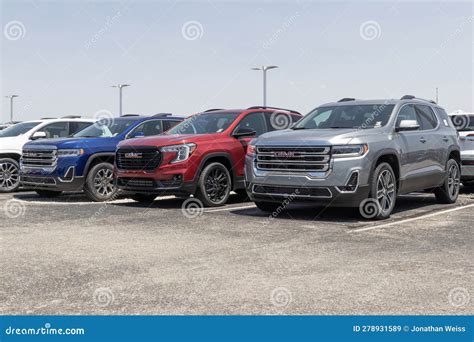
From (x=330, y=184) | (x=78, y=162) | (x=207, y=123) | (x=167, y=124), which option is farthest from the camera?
(x=167, y=124)

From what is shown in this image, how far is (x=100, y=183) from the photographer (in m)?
12.3

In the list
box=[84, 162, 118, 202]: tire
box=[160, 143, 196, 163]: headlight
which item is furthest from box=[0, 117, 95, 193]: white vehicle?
box=[160, 143, 196, 163]: headlight

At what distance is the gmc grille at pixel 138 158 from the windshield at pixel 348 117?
7.84 ft

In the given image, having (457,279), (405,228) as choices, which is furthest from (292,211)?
(457,279)

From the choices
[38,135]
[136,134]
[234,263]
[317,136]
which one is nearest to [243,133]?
[317,136]

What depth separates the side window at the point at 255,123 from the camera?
11.8 meters

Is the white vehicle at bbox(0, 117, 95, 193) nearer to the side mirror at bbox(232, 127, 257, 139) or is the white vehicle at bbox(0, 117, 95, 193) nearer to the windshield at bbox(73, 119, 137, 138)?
the windshield at bbox(73, 119, 137, 138)

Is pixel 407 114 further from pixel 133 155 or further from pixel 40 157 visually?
pixel 40 157

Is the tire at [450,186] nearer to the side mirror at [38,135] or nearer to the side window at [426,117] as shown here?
the side window at [426,117]

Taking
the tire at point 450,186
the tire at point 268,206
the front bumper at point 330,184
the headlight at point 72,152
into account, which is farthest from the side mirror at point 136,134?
the tire at point 450,186

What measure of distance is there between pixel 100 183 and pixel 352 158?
5414 millimetres

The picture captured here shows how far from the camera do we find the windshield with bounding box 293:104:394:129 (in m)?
9.90

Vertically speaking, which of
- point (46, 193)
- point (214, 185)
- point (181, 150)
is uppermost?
point (181, 150)

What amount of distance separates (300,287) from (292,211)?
17.1ft
